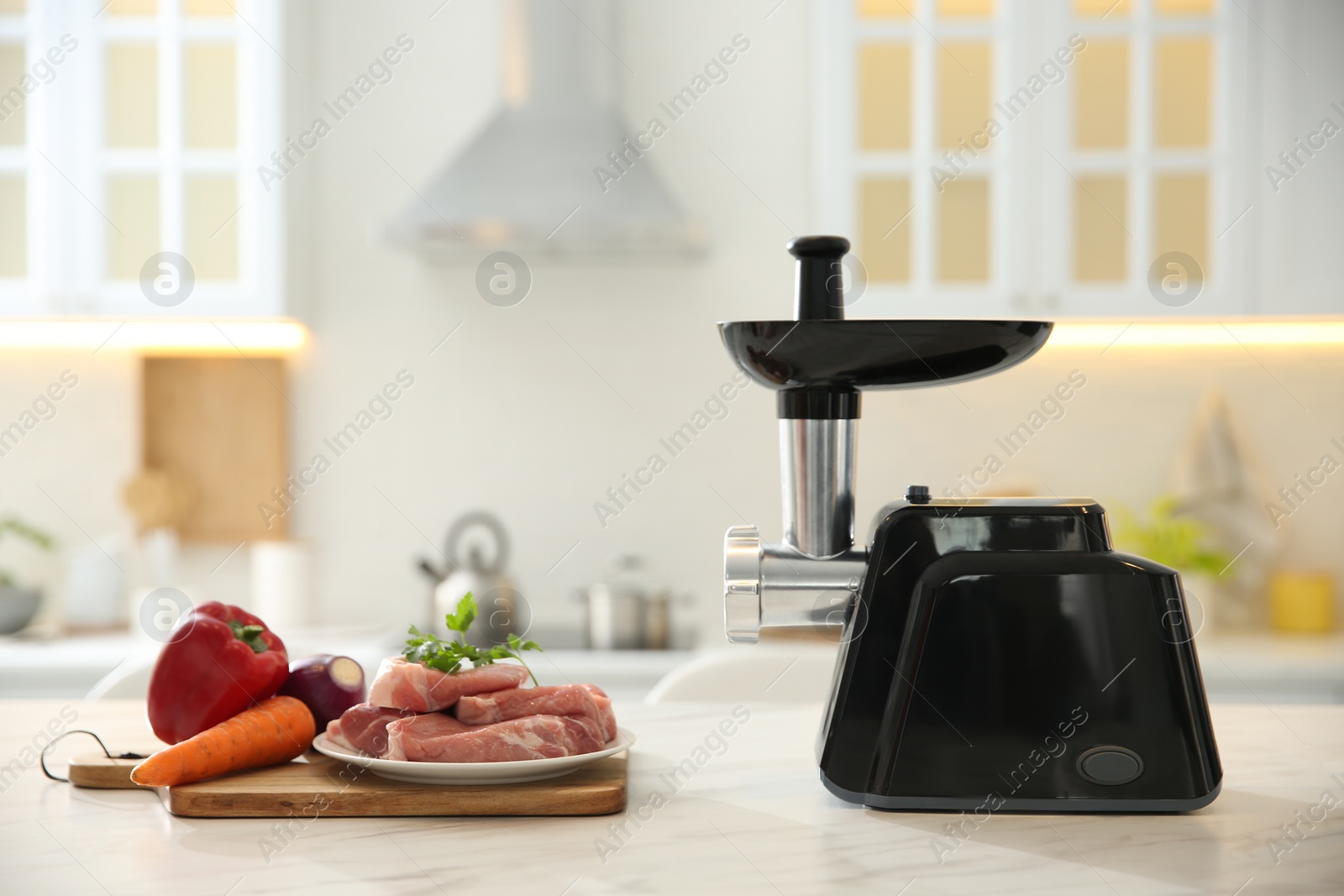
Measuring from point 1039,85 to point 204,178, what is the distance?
188 cm

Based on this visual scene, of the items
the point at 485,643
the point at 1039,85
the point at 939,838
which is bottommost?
the point at 485,643

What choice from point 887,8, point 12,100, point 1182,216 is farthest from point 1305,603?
point 12,100

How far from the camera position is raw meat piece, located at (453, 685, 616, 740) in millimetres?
856

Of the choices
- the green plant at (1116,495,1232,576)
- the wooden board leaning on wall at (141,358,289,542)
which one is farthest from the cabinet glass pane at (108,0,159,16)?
the green plant at (1116,495,1232,576)

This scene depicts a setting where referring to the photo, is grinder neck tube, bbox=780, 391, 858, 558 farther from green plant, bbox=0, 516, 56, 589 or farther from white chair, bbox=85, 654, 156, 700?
green plant, bbox=0, 516, 56, 589

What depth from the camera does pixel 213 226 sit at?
241cm

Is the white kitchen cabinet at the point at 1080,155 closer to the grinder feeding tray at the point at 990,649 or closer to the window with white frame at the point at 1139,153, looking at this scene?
the window with white frame at the point at 1139,153

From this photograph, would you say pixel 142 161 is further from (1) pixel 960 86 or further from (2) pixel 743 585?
(2) pixel 743 585

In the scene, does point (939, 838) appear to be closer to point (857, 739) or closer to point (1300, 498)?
point (857, 739)

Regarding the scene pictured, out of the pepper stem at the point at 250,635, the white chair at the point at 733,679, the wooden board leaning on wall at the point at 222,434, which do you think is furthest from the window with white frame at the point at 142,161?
the pepper stem at the point at 250,635

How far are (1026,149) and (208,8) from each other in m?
1.87

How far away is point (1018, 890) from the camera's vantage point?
2.14ft

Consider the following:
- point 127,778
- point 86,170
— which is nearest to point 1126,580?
point 127,778

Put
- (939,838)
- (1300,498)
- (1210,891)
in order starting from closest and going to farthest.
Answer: (1210,891) → (939,838) → (1300,498)
